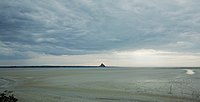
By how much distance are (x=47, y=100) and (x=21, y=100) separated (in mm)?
2105

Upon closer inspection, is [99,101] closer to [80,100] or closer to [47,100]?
[80,100]

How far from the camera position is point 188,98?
19.6 meters

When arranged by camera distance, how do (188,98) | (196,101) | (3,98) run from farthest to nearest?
1. (188,98)
2. (196,101)
3. (3,98)

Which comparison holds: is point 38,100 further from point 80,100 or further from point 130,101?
point 130,101

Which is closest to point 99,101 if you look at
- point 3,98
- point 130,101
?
point 130,101

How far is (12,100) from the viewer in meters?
16.3

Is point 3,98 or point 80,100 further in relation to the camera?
point 80,100

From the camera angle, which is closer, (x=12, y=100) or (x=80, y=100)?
(x=12, y=100)

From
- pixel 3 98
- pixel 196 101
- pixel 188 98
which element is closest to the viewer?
pixel 3 98

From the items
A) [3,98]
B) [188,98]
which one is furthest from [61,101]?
[188,98]

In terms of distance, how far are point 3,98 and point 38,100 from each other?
350cm

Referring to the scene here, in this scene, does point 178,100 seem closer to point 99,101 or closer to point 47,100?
point 99,101

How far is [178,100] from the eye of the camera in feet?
62.3

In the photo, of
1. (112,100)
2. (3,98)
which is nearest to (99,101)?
(112,100)
